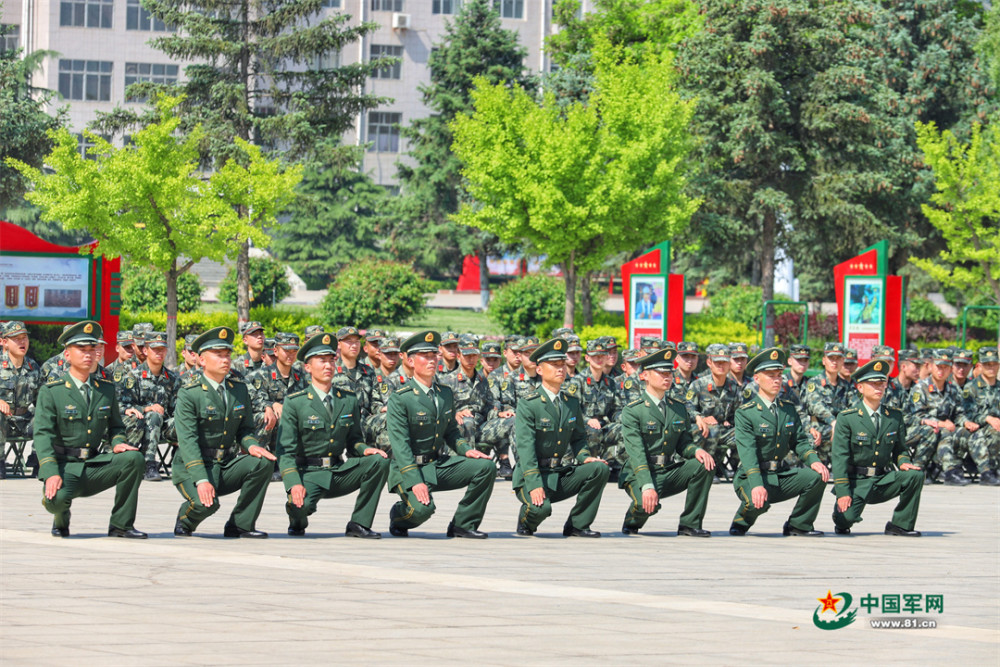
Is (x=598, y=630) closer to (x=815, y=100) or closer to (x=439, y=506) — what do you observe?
(x=439, y=506)

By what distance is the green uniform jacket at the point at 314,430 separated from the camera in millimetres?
11711

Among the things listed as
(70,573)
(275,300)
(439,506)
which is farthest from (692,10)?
(70,573)

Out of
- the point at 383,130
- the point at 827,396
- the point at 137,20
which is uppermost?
the point at 137,20

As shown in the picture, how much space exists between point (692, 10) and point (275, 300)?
19001 mm

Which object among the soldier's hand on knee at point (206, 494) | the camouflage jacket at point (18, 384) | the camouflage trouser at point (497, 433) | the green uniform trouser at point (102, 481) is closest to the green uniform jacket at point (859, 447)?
the camouflage trouser at point (497, 433)

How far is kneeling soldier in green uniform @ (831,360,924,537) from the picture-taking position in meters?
12.6

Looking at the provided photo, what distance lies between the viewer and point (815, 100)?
42.6 meters

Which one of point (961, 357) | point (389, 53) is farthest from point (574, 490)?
point (389, 53)

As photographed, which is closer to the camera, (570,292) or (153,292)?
(570,292)

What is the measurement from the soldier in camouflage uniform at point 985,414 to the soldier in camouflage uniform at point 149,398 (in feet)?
33.5

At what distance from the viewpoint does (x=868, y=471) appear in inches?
499

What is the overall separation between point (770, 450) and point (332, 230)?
57259 millimetres

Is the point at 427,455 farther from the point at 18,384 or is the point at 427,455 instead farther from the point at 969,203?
the point at 969,203

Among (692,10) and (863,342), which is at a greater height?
(692,10)
